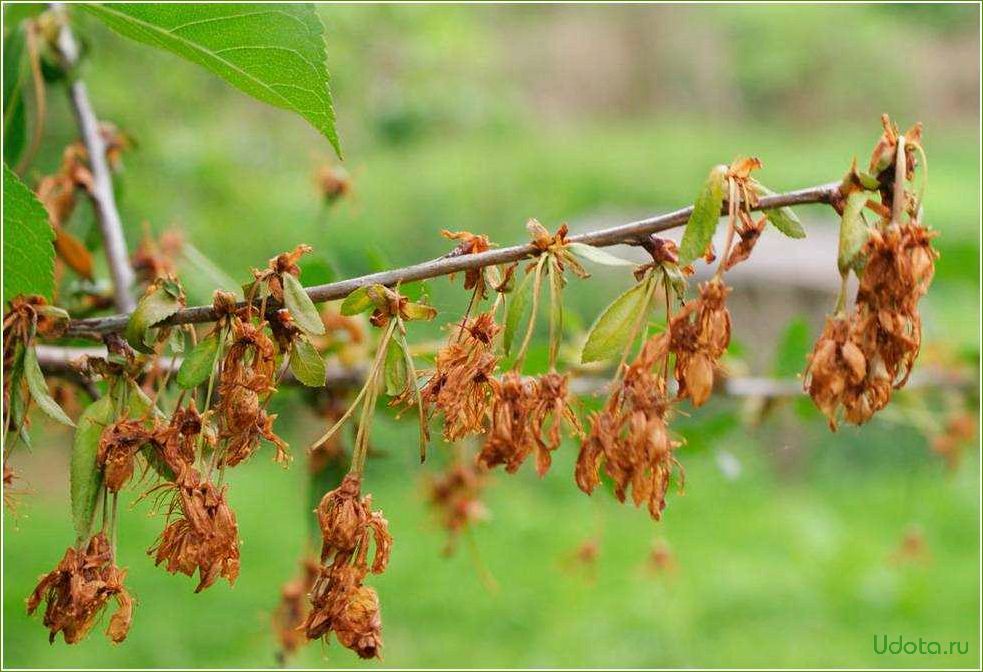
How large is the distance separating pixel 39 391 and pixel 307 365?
0.52 feet

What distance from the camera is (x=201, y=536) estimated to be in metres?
0.53

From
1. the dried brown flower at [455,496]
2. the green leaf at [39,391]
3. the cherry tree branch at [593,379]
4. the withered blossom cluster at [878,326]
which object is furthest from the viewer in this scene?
the dried brown flower at [455,496]

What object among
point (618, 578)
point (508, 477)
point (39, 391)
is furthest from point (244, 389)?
point (508, 477)

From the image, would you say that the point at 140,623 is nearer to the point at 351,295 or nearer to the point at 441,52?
the point at 441,52

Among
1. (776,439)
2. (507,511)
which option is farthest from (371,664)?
(776,439)

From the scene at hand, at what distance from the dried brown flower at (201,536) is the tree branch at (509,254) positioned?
3.6 inches

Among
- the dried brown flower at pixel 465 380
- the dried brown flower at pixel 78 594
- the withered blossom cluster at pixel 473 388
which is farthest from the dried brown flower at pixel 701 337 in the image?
the dried brown flower at pixel 78 594

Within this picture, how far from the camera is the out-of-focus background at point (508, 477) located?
2.19 metres

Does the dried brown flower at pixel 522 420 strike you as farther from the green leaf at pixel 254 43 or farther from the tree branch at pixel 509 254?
the green leaf at pixel 254 43

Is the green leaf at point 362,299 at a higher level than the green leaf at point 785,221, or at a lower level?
lower

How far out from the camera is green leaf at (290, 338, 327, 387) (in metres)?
0.56

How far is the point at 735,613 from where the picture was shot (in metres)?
3.12

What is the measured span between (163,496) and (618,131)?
9.72 meters

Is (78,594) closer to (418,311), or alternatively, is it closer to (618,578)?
(418,311)
